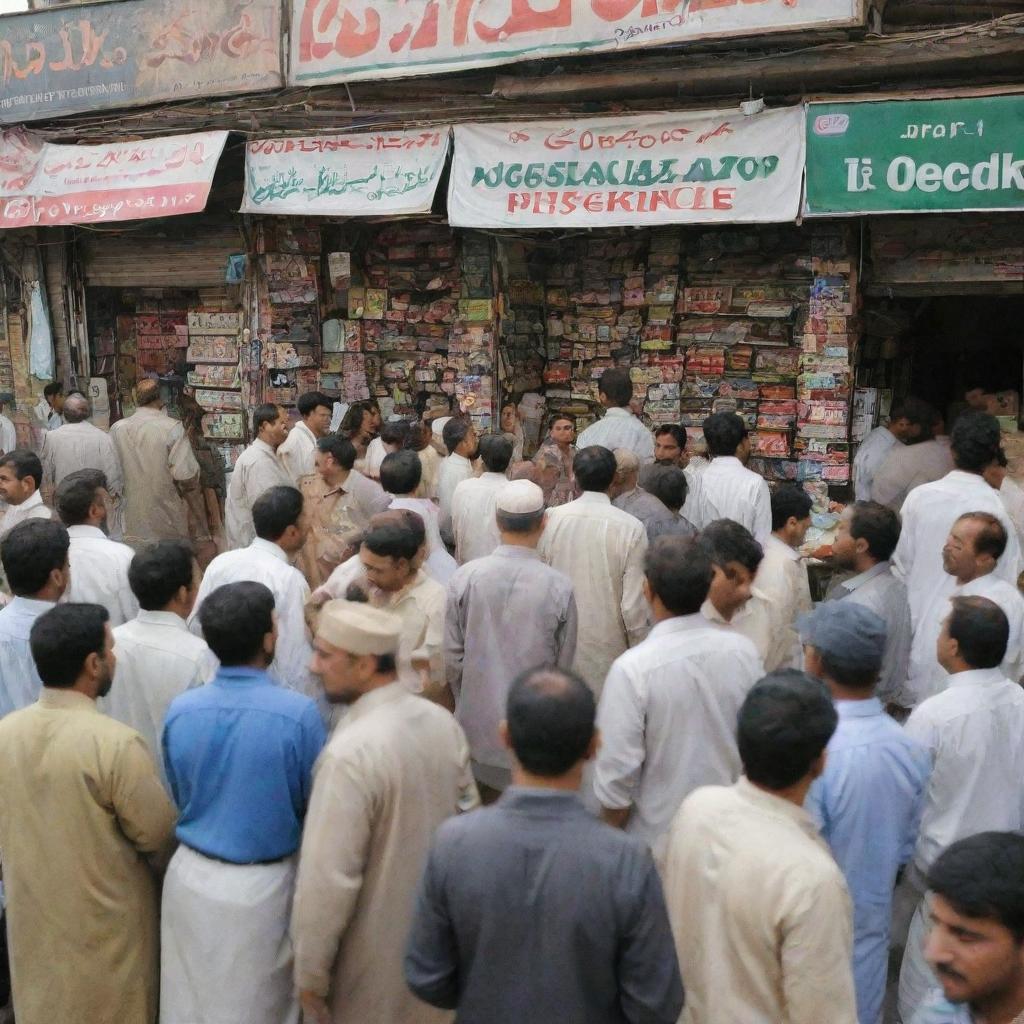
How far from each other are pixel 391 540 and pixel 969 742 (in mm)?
1911

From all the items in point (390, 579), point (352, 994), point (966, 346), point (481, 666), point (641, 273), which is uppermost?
point (641, 273)

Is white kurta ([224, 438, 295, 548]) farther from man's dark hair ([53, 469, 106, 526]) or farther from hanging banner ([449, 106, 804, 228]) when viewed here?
hanging banner ([449, 106, 804, 228])

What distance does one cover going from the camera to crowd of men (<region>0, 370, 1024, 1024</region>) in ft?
7.20

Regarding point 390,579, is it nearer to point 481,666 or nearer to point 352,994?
point 481,666

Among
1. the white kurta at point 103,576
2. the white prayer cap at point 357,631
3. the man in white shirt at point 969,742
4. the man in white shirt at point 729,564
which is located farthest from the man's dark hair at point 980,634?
the white kurta at point 103,576

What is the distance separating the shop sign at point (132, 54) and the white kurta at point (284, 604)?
5.97 m

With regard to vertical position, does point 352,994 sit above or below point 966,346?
below

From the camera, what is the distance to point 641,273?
28.8ft

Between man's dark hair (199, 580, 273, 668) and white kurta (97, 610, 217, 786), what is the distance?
0.60 metres

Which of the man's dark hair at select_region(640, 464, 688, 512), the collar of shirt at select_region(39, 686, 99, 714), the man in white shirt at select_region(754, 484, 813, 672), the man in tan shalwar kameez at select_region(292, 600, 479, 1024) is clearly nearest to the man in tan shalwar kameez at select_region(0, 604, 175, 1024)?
the collar of shirt at select_region(39, 686, 99, 714)

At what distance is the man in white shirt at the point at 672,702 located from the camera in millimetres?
3213

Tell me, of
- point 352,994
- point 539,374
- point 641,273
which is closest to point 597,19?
point 641,273

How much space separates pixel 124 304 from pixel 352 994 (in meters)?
9.57

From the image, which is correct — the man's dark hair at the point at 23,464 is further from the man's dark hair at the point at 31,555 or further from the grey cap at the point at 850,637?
the grey cap at the point at 850,637
